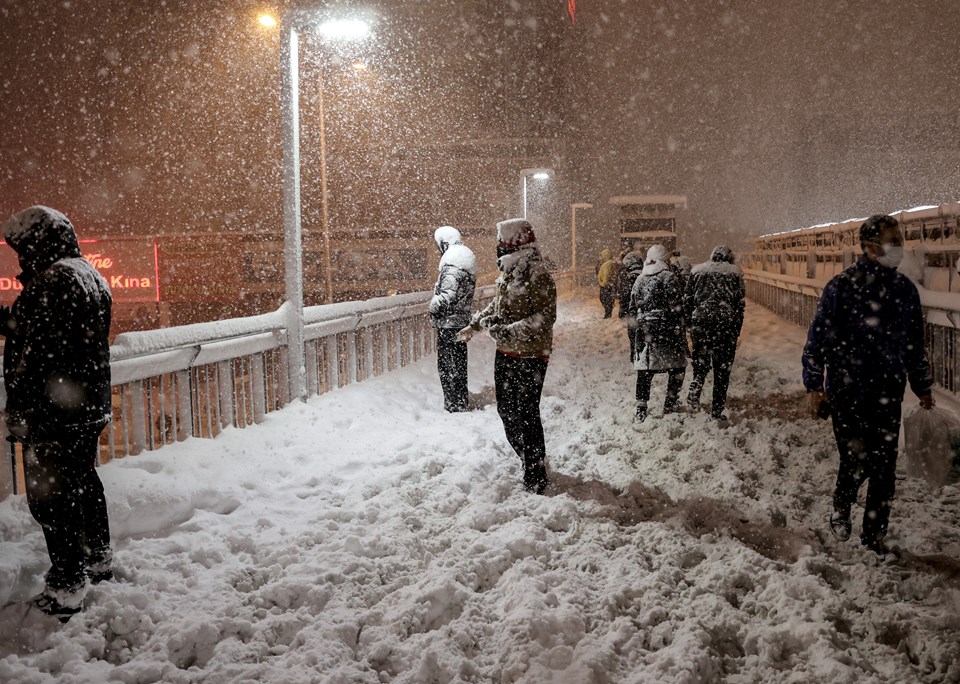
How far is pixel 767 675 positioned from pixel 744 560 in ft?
3.72

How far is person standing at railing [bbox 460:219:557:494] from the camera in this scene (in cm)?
543

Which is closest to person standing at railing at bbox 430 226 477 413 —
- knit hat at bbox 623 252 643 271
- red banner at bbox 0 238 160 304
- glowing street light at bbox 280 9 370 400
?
glowing street light at bbox 280 9 370 400

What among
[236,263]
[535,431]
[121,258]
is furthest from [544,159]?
[535,431]

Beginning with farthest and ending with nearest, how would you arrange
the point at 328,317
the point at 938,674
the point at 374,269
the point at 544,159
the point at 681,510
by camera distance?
the point at 544,159 → the point at 374,269 → the point at 328,317 → the point at 681,510 → the point at 938,674

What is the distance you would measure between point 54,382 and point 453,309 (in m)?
5.15

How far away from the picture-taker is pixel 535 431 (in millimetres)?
5605

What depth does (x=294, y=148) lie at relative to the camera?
27.3 ft

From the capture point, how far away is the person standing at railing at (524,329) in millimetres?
5434

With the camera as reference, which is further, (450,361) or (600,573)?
(450,361)

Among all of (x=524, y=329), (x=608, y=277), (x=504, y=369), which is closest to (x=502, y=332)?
(x=524, y=329)

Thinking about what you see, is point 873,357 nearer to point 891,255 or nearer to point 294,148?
point 891,255

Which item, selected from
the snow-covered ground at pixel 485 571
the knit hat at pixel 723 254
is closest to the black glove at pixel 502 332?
the snow-covered ground at pixel 485 571

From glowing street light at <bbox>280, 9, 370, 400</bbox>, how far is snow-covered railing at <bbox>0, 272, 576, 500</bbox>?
0.41 feet

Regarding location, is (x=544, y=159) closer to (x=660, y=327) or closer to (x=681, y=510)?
(x=660, y=327)
